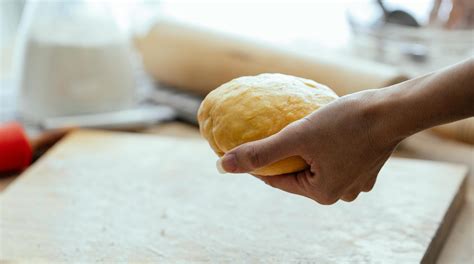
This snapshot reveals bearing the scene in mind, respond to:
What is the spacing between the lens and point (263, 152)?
0.80 m

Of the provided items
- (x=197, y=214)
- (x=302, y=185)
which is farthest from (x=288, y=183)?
(x=197, y=214)

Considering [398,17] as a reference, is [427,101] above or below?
above

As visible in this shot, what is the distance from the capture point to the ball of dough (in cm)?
87

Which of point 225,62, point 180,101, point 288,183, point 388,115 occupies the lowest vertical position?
point 180,101

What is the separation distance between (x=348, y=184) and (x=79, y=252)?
0.44 m

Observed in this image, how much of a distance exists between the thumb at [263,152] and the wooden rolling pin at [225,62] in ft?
2.37

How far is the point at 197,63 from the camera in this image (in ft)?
5.73

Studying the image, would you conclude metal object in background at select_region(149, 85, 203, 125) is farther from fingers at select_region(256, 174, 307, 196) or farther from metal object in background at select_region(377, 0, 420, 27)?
fingers at select_region(256, 174, 307, 196)

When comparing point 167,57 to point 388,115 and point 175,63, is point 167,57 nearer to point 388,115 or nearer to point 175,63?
Answer: point 175,63

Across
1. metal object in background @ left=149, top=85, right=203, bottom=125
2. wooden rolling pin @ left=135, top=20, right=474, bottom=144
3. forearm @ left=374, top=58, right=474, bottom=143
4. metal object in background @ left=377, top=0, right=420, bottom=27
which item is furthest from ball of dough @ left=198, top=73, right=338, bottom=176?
metal object in background @ left=377, top=0, right=420, bottom=27

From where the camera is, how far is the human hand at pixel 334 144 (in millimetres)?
790

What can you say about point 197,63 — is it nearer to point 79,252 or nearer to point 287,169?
point 79,252

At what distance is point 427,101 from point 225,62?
0.98 meters

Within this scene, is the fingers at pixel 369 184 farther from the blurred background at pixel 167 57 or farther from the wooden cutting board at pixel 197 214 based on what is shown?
the blurred background at pixel 167 57
